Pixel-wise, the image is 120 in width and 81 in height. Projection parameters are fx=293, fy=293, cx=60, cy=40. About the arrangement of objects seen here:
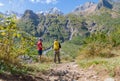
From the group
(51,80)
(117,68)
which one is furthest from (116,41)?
(51,80)

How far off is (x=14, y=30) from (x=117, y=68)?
16.6 ft

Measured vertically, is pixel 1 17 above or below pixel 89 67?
above

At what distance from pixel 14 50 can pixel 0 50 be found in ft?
2.08

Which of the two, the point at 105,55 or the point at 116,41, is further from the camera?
the point at 116,41

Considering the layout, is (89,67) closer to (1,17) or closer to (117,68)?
(117,68)

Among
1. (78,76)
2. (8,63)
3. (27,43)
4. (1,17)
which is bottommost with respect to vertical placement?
(78,76)

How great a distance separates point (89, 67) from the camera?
15805 mm

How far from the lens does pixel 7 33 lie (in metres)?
A: 11.3

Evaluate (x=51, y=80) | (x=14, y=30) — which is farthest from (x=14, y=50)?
(x=51, y=80)

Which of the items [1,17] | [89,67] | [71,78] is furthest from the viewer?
[89,67]

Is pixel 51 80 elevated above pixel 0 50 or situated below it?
below

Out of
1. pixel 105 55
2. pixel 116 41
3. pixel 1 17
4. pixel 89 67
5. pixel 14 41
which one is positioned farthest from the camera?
pixel 116 41

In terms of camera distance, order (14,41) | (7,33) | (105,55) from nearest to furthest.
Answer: (7,33) → (14,41) → (105,55)

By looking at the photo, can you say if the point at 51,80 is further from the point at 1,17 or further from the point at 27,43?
the point at 1,17
